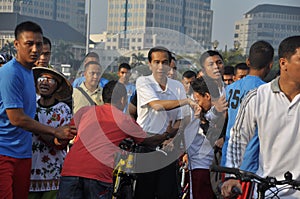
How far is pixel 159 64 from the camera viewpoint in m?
6.09

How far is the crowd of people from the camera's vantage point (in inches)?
143

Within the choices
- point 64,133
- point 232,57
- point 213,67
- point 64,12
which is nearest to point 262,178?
point 64,133

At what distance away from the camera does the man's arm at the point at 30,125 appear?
15.3ft

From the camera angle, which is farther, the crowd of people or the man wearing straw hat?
the man wearing straw hat

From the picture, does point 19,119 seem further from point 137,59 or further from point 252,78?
point 252,78

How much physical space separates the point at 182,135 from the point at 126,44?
123 cm

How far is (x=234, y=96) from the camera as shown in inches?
226

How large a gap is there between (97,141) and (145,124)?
118cm

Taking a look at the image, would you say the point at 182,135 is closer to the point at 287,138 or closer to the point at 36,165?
the point at 36,165

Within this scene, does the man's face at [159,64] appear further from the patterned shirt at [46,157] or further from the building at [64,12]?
the building at [64,12]

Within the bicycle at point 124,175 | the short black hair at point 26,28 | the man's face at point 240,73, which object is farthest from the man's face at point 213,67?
the short black hair at point 26,28

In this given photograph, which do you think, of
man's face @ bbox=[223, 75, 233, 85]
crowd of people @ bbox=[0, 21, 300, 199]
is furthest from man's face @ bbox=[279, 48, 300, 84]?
man's face @ bbox=[223, 75, 233, 85]

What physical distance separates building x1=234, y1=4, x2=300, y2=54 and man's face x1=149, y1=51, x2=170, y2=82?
7.78 m

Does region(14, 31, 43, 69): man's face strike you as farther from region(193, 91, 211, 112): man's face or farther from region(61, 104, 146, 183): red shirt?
region(193, 91, 211, 112): man's face
